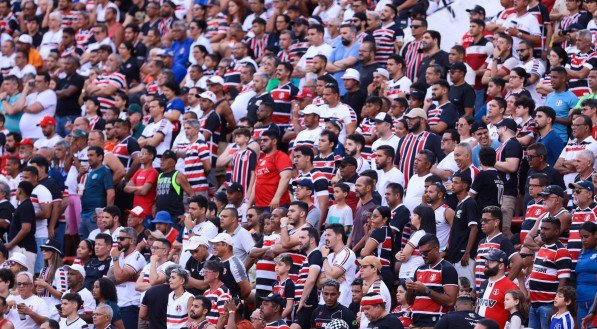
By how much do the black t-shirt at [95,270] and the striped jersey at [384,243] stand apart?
3.48 m

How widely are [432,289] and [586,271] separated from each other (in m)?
1.53

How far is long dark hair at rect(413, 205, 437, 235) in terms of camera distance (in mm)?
14797

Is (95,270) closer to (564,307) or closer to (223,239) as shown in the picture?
(223,239)

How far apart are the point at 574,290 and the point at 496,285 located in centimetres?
74

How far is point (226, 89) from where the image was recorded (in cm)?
2067

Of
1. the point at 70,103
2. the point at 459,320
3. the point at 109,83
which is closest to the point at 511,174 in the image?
the point at 459,320

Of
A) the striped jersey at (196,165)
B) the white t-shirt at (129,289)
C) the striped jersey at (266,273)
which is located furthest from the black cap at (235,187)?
the striped jersey at (266,273)

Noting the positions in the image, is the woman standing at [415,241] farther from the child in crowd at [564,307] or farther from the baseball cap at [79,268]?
the baseball cap at [79,268]

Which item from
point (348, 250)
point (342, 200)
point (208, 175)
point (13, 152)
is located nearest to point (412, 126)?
point (342, 200)

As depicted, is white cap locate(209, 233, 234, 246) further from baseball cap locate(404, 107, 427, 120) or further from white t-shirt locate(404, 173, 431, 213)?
baseball cap locate(404, 107, 427, 120)

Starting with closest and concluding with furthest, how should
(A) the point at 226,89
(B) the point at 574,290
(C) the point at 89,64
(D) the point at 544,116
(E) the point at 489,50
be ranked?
(B) the point at 574,290 < (D) the point at 544,116 < (E) the point at 489,50 < (A) the point at 226,89 < (C) the point at 89,64

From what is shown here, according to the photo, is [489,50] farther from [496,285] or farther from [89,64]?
[89,64]

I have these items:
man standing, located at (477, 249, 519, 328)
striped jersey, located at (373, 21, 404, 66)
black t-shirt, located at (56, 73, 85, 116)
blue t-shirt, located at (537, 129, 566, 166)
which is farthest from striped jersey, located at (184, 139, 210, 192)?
man standing, located at (477, 249, 519, 328)

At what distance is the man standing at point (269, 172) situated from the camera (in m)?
17.3
